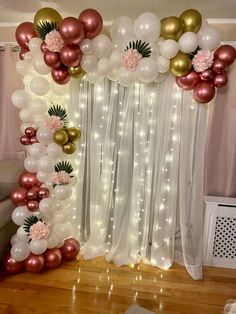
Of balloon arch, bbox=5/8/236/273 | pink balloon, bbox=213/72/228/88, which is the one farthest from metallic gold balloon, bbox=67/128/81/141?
pink balloon, bbox=213/72/228/88

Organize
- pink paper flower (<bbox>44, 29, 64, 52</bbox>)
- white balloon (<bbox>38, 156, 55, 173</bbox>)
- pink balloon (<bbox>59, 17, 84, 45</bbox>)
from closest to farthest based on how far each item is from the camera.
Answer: pink balloon (<bbox>59, 17, 84, 45</bbox>), pink paper flower (<bbox>44, 29, 64, 52</bbox>), white balloon (<bbox>38, 156, 55, 173</bbox>)

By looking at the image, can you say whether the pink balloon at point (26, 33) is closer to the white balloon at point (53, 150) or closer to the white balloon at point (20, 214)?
the white balloon at point (53, 150)

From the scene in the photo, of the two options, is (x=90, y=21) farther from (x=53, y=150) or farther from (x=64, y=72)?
(x=53, y=150)

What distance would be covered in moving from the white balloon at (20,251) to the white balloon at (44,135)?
2.81 ft

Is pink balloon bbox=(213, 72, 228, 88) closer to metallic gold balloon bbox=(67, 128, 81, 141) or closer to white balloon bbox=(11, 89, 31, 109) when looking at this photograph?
metallic gold balloon bbox=(67, 128, 81, 141)

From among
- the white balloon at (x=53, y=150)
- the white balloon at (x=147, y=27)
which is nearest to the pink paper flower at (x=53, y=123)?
the white balloon at (x=53, y=150)

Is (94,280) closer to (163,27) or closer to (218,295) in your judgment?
(218,295)

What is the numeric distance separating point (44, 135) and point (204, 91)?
130 cm

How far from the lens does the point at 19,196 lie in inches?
84.2

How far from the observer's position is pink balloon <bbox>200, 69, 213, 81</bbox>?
6.40 ft

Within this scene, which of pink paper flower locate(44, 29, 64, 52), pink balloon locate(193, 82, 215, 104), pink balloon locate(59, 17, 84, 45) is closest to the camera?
pink balloon locate(59, 17, 84, 45)

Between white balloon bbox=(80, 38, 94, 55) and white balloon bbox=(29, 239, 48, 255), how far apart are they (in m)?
1.53

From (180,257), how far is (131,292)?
0.67 meters

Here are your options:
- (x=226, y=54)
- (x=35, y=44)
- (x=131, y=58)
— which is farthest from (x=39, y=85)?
(x=226, y=54)
